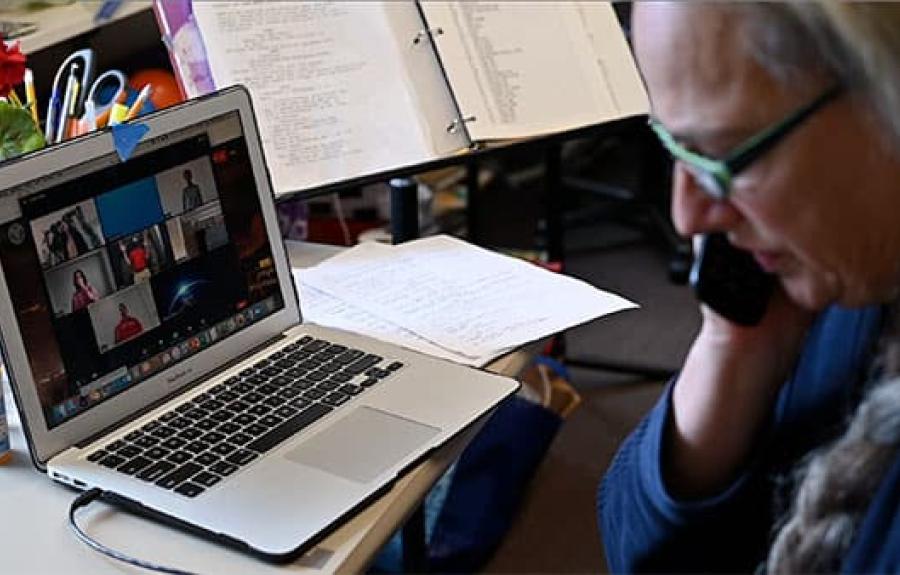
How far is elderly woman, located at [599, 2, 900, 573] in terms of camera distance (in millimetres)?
912

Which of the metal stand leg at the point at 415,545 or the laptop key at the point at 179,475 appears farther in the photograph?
the metal stand leg at the point at 415,545

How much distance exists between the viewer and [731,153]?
0.95 metres

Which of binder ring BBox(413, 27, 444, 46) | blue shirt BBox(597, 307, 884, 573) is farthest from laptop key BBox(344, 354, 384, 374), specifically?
binder ring BBox(413, 27, 444, 46)

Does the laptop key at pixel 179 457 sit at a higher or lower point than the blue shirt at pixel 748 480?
higher

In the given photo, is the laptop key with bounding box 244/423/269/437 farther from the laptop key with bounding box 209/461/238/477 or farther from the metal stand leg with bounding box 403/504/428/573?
the metal stand leg with bounding box 403/504/428/573

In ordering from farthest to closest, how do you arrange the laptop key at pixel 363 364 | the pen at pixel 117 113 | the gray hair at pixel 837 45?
the pen at pixel 117 113
the laptop key at pixel 363 364
the gray hair at pixel 837 45

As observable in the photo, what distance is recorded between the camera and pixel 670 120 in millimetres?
987

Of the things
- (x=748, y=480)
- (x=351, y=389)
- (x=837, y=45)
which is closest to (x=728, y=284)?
(x=748, y=480)

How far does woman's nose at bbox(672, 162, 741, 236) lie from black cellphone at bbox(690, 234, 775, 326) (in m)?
0.13

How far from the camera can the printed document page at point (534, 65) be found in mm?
1895

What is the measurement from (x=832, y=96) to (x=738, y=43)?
7cm

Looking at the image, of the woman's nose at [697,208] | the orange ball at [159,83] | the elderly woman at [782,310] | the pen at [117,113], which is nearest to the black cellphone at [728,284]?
the elderly woman at [782,310]

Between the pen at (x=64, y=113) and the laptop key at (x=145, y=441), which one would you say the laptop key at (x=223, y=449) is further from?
the pen at (x=64, y=113)

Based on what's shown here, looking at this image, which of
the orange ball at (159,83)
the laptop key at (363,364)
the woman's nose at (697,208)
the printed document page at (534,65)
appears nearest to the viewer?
the woman's nose at (697,208)
